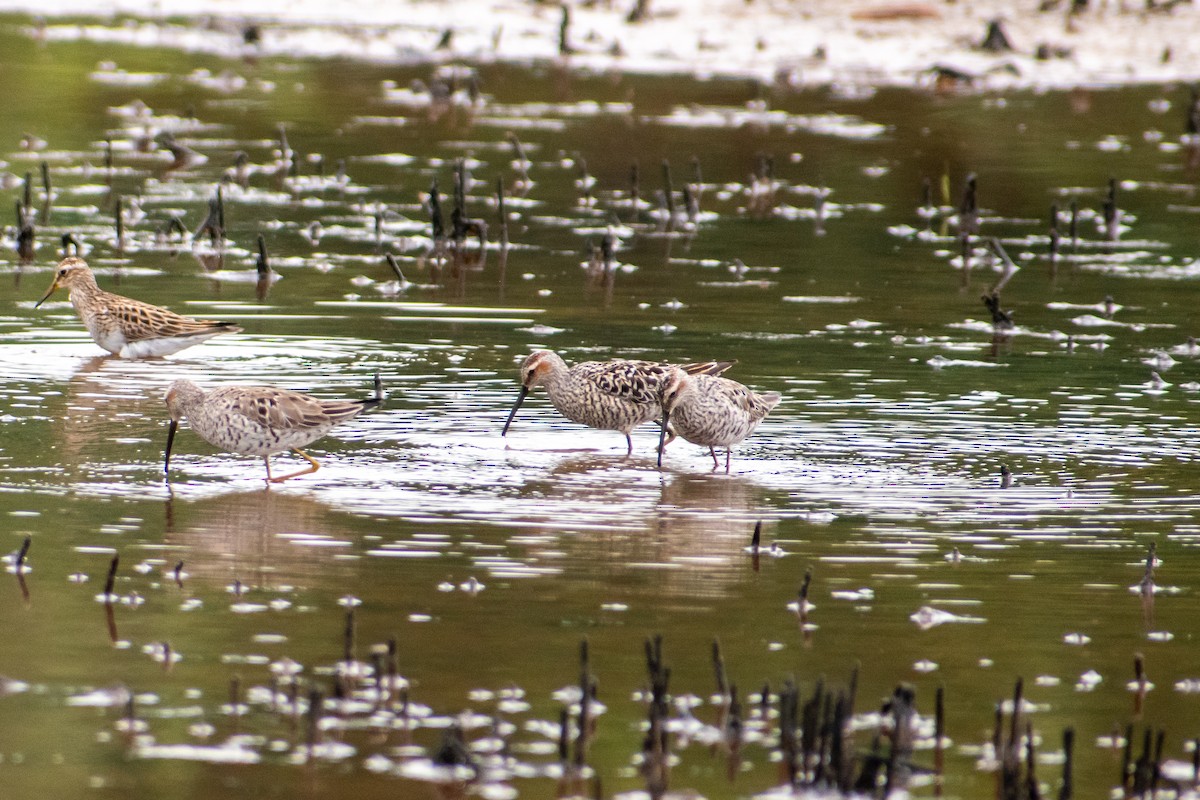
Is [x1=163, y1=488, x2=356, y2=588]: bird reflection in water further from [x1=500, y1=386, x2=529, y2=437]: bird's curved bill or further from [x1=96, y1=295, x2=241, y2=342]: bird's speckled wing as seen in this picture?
[x1=96, y1=295, x2=241, y2=342]: bird's speckled wing

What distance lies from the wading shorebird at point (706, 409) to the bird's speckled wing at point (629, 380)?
0.34 m

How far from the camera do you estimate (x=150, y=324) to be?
15.9 metres

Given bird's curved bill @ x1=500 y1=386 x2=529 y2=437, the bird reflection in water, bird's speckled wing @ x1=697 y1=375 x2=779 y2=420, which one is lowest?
the bird reflection in water

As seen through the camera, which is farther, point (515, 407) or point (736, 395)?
point (515, 407)

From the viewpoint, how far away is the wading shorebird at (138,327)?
15.9 metres

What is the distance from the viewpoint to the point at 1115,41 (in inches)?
1543

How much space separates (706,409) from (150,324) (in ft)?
17.3

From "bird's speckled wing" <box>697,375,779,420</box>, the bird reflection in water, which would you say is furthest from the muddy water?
"bird's speckled wing" <box>697,375,779,420</box>

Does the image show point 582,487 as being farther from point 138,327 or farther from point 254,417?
point 138,327

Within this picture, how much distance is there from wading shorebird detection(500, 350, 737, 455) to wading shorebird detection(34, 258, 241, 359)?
3323mm

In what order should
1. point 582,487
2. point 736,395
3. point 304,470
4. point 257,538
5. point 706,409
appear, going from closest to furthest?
point 257,538 → point 582,487 → point 304,470 → point 706,409 → point 736,395

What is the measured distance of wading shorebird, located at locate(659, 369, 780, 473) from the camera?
41.2 ft

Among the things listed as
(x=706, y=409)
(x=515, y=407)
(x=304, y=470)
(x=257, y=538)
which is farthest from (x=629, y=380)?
(x=257, y=538)

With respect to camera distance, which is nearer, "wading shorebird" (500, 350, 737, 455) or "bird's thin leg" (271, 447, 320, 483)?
"bird's thin leg" (271, 447, 320, 483)
